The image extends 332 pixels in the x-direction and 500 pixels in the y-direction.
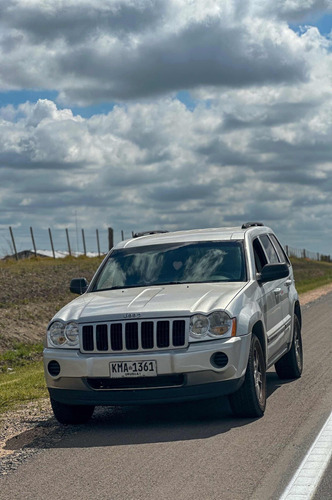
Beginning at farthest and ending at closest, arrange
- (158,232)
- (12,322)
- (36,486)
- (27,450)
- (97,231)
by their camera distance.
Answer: (97,231) → (12,322) → (158,232) → (27,450) → (36,486)

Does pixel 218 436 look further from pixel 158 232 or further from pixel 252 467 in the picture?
pixel 158 232

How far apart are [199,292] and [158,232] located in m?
2.55

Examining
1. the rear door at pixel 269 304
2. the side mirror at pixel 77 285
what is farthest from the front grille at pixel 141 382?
the side mirror at pixel 77 285

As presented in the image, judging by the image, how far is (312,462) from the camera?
6504 millimetres

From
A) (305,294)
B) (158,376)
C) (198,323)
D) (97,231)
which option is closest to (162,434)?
(158,376)

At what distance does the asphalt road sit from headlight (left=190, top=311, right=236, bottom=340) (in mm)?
864

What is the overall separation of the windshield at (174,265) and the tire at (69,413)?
1.58 metres

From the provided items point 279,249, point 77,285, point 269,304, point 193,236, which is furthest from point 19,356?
point 269,304


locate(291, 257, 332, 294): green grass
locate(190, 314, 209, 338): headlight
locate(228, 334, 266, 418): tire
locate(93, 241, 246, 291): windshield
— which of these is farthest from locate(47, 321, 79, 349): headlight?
locate(291, 257, 332, 294): green grass

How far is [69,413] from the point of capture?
8.61m

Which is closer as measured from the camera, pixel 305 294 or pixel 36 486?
pixel 36 486

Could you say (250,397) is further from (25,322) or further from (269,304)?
(25,322)

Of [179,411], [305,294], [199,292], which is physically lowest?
[305,294]

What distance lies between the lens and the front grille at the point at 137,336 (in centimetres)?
816
